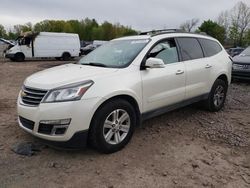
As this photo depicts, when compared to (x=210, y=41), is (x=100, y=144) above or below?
below

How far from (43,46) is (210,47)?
1830cm

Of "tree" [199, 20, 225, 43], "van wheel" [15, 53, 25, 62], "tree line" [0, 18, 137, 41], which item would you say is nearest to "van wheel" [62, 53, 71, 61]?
"van wheel" [15, 53, 25, 62]

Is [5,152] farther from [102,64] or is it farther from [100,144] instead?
[102,64]

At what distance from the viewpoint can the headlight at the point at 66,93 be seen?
3430 mm

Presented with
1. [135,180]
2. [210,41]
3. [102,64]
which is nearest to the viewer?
[135,180]

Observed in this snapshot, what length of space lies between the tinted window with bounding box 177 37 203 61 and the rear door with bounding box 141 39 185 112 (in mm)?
206

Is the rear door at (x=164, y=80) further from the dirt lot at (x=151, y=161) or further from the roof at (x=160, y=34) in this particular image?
the dirt lot at (x=151, y=161)

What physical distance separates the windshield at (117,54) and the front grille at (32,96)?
114 cm

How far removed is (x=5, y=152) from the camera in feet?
12.7

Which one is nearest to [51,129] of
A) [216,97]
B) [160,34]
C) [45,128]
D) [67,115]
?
[45,128]

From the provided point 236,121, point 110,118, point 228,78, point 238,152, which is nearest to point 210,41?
point 228,78

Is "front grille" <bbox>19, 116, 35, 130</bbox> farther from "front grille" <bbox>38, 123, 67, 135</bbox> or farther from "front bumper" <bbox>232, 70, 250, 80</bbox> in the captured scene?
"front bumper" <bbox>232, 70, 250, 80</bbox>

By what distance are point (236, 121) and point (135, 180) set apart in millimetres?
3088

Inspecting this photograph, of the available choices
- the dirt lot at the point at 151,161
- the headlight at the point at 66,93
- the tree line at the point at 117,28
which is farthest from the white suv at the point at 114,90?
the tree line at the point at 117,28
